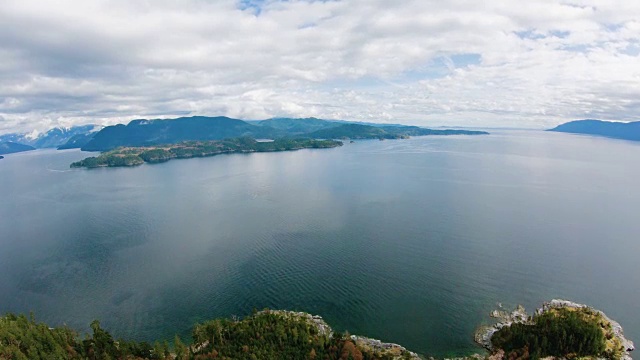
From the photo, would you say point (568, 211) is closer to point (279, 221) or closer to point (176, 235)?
point (279, 221)

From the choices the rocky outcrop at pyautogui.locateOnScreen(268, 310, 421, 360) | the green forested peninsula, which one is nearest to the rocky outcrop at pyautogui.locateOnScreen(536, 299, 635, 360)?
the rocky outcrop at pyautogui.locateOnScreen(268, 310, 421, 360)

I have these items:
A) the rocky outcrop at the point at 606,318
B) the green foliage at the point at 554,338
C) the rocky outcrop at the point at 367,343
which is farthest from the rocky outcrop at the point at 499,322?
the rocky outcrop at the point at 367,343

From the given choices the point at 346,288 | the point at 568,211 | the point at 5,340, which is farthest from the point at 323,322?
the point at 568,211

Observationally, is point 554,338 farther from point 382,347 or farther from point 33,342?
point 33,342

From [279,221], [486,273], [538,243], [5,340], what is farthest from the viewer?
[279,221]

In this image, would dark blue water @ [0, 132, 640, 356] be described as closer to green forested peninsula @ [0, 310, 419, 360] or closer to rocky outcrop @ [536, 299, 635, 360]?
rocky outcrop @ [536, 299, 635, 360]

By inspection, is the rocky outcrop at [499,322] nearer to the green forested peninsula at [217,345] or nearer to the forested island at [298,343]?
the forested island at [298,343]
